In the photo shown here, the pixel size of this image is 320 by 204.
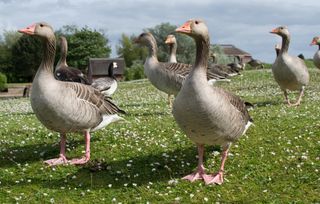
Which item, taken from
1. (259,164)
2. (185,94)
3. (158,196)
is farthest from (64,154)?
(259,164)

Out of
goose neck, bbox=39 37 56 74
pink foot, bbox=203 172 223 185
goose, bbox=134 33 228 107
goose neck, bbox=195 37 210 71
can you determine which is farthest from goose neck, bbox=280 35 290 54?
goose neck, bbox=39 37 56 74

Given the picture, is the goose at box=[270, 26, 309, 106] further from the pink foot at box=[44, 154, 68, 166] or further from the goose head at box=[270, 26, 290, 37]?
the pink foot at box=[44, 154, 68, 166]

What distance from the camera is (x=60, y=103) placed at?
27.9ft

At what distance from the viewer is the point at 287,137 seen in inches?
412

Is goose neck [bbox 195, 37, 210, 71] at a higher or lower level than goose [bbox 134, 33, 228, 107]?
higher

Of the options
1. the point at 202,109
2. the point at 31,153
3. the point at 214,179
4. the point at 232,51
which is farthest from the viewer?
the point at 232,51

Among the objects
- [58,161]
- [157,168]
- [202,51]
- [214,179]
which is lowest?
[58,161]

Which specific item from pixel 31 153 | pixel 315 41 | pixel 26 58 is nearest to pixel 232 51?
pixel 26 58

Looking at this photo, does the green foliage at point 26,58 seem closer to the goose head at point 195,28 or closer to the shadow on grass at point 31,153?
the shadow on grass at point 31,153

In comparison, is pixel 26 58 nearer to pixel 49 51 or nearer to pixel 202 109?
pixel 49 51

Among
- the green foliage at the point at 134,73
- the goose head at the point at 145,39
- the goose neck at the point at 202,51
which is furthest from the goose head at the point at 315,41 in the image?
the green foliage at the point at 134,73

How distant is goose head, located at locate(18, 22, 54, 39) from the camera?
8.91 metres

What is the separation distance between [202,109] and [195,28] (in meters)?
1.44

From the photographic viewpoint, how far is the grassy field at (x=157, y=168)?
24.6 feet
